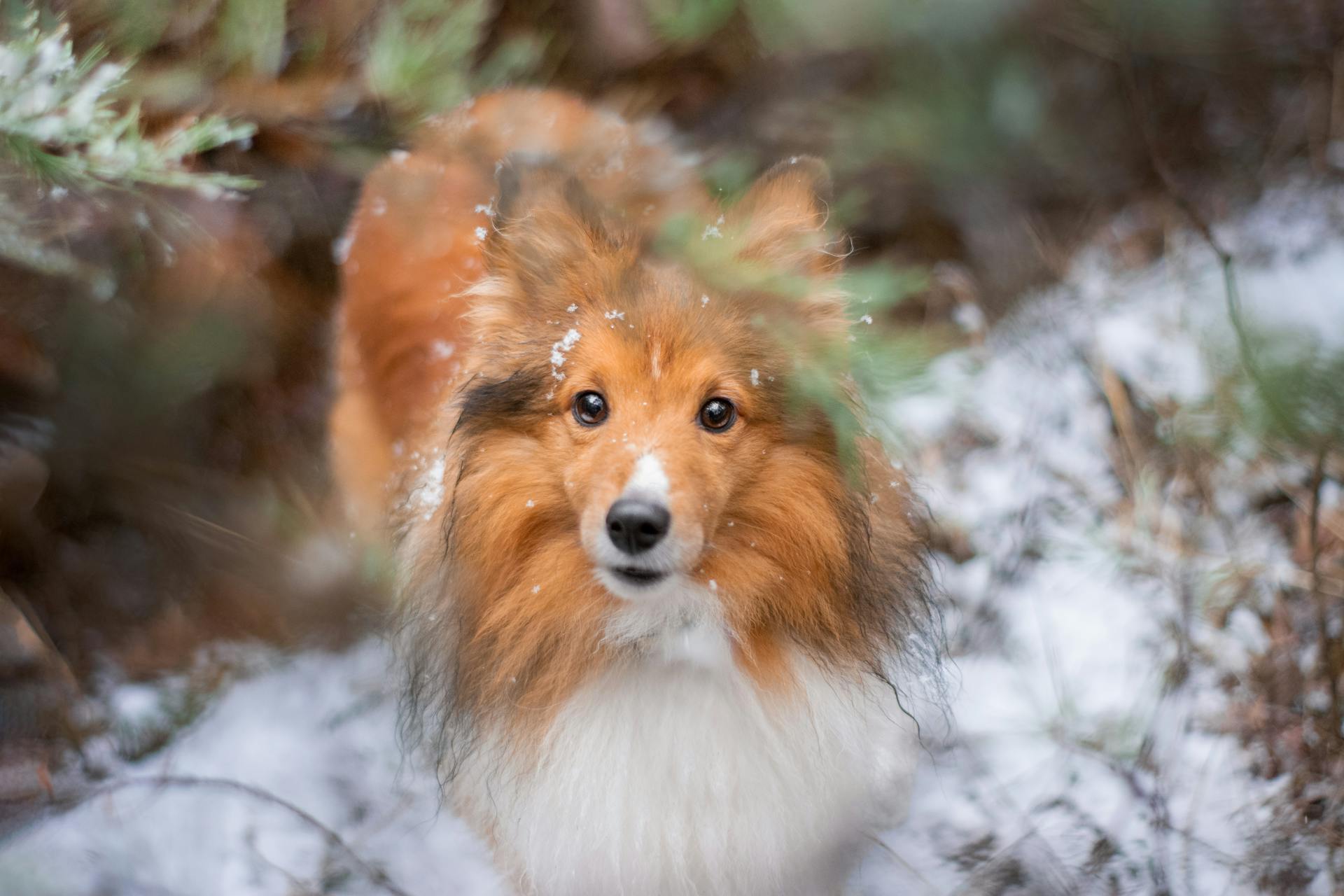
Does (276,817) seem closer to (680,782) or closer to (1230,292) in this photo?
(680,782)

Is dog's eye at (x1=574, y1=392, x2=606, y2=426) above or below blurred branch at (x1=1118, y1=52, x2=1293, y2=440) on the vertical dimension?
below

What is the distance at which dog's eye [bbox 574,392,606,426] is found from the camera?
6.82ft

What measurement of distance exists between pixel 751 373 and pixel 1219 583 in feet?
6.24

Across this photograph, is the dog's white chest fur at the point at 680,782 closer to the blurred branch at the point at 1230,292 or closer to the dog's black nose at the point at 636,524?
the dog's black nose at the point at 636,524

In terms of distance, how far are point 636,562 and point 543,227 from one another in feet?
2.65

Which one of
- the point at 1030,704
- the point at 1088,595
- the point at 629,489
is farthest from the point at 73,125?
the point at 1088,595

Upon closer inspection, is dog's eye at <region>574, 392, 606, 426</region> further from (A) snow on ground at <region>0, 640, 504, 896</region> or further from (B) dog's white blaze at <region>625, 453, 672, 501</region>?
(A) snow on ground at <region>0, 640, 504, 896</region>

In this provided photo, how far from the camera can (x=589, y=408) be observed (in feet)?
6.86

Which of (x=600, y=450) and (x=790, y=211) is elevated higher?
(x=790, y=211)

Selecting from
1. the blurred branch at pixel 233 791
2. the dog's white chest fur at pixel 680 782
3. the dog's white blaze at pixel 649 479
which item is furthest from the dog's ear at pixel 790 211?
the blurred branch at pixel 233 791

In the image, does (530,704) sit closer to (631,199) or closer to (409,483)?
(409,483)

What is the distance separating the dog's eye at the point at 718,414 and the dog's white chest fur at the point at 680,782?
1.75 ft

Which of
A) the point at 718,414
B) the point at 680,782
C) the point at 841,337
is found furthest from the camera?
the point at 680,782

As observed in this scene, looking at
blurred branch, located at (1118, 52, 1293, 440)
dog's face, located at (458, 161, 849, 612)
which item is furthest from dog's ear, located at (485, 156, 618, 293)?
blurred branch, located at (1118, 52, 1293, 440)
